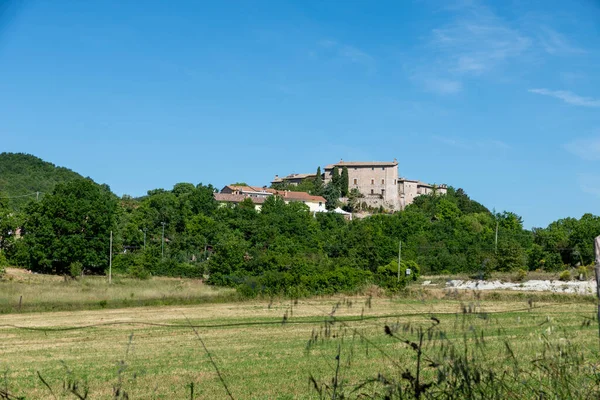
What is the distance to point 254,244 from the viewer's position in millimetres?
73312

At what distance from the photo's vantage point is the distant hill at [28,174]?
11006 centimetres

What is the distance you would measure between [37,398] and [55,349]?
878 centimetres

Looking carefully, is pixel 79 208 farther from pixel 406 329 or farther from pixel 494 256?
pixel 406 329

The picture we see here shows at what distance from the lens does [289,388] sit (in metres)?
9.67

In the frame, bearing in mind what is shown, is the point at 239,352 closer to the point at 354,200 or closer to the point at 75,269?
the point at 75,269

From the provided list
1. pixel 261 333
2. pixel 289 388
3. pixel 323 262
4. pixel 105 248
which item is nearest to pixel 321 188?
pixel 105 248

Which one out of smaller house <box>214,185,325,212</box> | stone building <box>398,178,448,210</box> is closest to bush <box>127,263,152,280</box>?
smaller house <box>214,185,325,212</box>

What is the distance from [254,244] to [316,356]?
197ft

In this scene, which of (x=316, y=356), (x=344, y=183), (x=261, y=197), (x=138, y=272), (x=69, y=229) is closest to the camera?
(x=316, y=356)

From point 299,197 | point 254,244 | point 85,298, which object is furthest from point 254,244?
point 299,197

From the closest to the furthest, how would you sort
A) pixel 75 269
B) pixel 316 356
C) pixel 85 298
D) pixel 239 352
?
1. pixel 316 356
2. pixel 239 352
3. pixel 85 298
4. pixel 75 269

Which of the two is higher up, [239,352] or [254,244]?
[254,244]

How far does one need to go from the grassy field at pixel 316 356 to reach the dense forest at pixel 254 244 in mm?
17782

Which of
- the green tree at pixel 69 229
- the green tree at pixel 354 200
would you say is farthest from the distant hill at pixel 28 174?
the green tree at pixel 354 200
